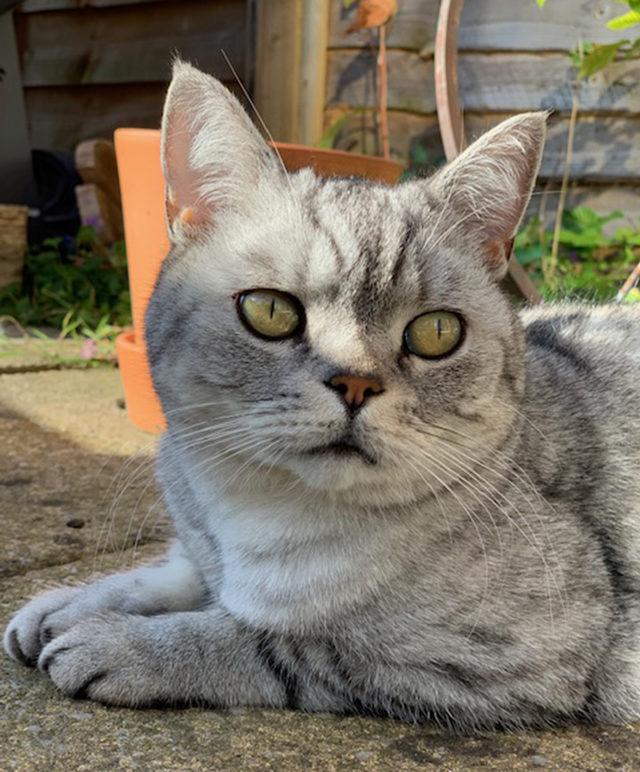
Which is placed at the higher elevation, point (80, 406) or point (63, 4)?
point (63, 4)

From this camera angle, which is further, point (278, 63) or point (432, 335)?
point (278, 63)

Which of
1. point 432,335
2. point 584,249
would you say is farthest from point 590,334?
point 584,249

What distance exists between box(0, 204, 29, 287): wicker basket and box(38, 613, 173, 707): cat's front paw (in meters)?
3.69

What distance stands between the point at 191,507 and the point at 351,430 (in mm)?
509

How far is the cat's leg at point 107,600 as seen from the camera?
1.70m

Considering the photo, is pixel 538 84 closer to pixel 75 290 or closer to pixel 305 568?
pixel 75 290

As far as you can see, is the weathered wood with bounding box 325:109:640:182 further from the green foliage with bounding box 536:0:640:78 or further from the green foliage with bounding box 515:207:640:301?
the green foliage with bounding box 536:0:640:78

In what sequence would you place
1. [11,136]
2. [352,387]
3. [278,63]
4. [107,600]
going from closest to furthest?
[352,387] < [107,600] < [278,63] < [11,136]

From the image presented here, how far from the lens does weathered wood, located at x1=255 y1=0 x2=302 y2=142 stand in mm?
4406

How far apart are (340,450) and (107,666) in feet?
1.67

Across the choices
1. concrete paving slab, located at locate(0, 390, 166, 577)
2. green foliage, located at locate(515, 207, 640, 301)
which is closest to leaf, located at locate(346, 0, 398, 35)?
green foliage, located at locate(515, 207, 640, 301)

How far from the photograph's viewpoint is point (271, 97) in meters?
4.43

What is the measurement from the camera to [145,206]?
3088 millimetres

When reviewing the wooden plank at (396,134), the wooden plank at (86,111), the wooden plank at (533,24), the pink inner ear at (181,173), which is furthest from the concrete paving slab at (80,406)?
the wooden plank at (86,111)
